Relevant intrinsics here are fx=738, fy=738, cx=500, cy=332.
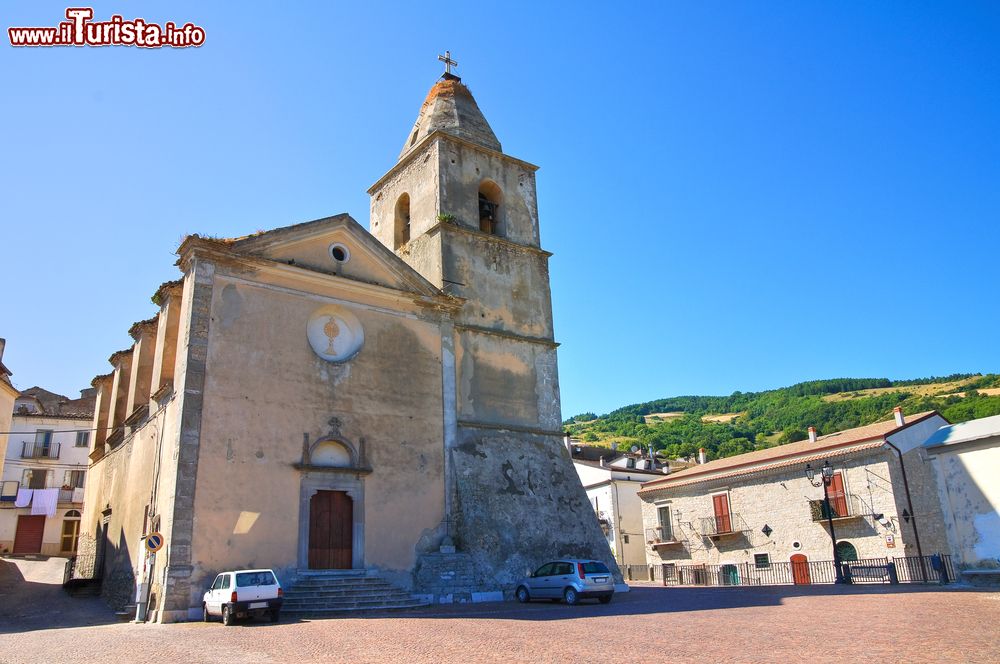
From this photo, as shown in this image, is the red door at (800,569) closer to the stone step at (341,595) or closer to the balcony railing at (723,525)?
the balcony railing at (723,525)

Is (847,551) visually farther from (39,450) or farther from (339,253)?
(39,450)

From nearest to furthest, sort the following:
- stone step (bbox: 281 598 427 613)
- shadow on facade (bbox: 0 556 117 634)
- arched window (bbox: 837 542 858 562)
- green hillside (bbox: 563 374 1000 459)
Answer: shadow on facade (bbox: 0 556 117 634) < stone step (bbox: 281 598 427 613) < arched window (bbox: 837 542 858 562) < green hillside (bbox: 563 374 1000 459)

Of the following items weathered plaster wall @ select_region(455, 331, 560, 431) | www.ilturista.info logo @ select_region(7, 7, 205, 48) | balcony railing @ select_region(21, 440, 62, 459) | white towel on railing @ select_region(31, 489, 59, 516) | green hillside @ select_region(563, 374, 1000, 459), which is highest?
green hillside @ select_region(563, 374, 1000, 459)

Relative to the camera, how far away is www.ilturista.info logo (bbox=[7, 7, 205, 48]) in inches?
542

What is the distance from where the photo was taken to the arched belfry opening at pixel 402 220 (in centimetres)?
2552

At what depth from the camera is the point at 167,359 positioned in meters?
18.8

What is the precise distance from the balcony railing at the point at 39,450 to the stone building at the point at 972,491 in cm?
4280

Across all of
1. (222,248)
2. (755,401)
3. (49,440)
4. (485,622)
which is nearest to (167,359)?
(222,248)

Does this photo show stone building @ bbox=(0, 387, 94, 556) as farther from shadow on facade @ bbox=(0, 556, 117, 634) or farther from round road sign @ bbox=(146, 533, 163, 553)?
round road sign @ bbox=(146, 533, 163, 553)

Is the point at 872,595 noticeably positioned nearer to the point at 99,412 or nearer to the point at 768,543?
the point at 768,543

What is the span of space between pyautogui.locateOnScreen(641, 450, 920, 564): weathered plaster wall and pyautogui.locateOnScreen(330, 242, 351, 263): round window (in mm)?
21749

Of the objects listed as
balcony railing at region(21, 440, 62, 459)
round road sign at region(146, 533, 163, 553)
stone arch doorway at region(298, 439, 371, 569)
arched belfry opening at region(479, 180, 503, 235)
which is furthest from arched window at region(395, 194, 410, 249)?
balcony railing at region(21, 440, 62, 459)

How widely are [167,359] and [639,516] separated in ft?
102

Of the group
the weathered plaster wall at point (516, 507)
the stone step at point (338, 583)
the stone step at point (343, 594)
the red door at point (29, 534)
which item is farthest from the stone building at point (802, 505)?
the red door at point (29, 534)
